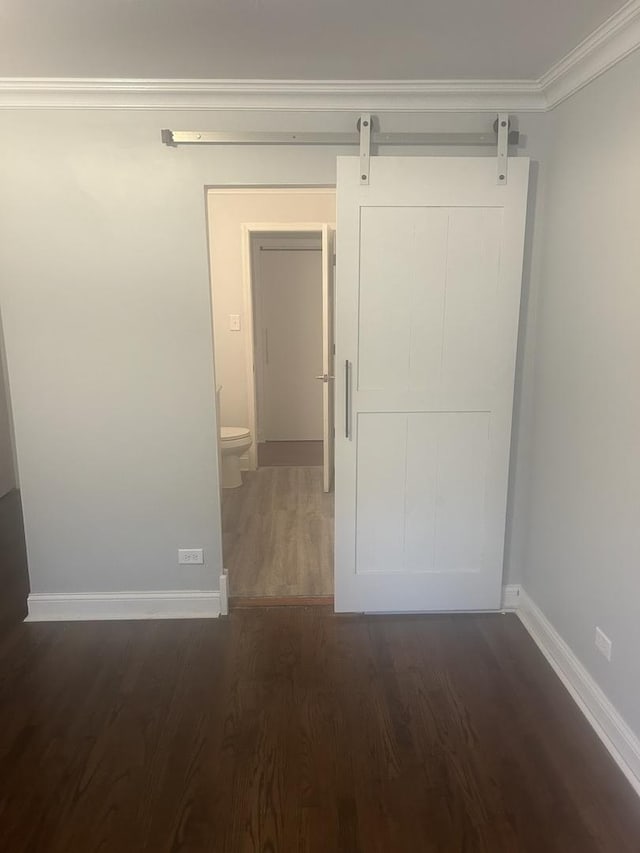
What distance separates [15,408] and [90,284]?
658 mm

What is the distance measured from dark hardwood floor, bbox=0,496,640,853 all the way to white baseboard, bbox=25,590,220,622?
76mm

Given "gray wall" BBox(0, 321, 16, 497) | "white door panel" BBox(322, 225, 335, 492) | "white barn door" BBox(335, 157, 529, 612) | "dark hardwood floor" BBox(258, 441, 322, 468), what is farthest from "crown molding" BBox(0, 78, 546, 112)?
"dark hardwood floor" BBox(258, 441, 322, 468)

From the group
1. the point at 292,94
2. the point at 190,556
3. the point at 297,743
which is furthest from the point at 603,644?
the point at 292,94

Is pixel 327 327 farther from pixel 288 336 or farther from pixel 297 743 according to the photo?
pixel 297 743

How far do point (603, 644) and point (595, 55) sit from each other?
2.05 metres

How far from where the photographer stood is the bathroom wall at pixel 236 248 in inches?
192

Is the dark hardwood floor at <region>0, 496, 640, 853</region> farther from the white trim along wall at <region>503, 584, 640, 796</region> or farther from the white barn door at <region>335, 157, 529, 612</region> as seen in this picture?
the white barn door at <region>335, 157, 529, 612</region>

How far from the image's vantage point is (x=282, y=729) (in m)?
2.08

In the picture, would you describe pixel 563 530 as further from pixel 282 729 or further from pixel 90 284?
pixel 90 284

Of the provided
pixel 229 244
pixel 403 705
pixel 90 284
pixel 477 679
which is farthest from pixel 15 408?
pixel 229 244

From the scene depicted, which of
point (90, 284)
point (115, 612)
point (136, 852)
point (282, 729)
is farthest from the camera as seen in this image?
point (115, 612)

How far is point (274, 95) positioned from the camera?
93.9 inches

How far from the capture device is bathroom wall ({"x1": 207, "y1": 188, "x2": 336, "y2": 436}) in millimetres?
4875

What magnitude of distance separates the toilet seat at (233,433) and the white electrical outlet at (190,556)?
1.87 meters
